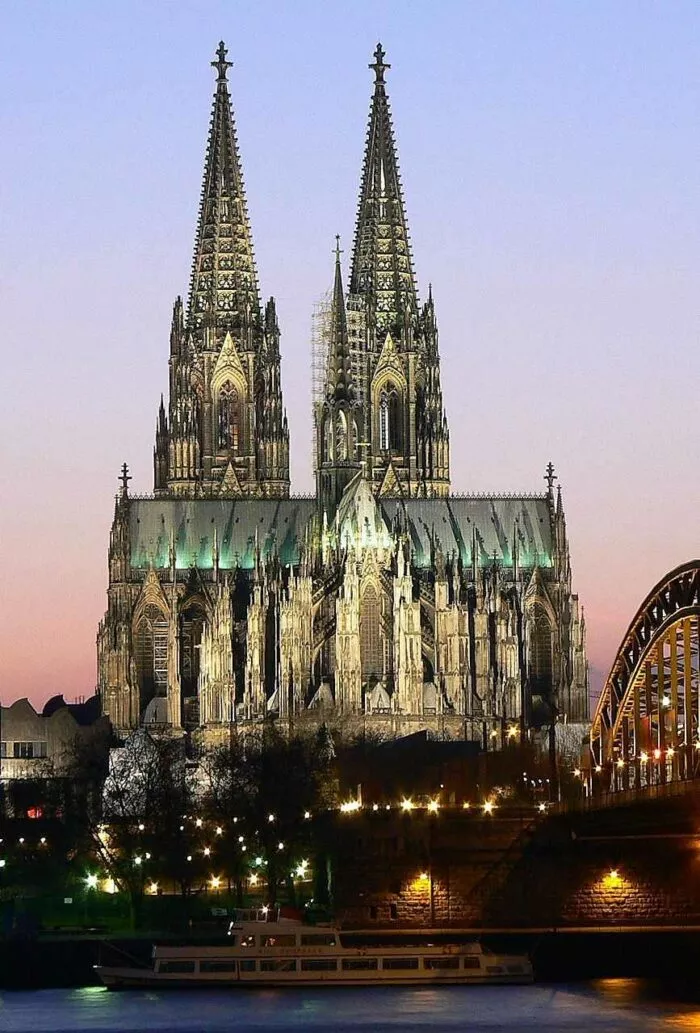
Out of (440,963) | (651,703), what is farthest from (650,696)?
(440,963)

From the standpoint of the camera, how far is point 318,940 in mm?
117438

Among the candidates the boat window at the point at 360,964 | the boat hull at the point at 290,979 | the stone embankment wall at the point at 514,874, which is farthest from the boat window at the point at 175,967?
the stone embankment wall at the point at 514,874

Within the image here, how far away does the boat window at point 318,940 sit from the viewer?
381 feet

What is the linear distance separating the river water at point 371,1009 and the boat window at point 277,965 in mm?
2329

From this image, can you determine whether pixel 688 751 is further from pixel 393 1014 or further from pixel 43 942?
pixel 43 942

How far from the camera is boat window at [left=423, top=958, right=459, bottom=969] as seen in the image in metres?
114

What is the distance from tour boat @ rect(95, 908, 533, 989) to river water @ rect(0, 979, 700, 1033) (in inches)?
48.4

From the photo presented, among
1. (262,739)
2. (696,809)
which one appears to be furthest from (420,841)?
(262,739)

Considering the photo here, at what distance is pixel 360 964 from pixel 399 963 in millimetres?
1515

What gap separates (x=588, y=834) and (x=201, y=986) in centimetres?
1413

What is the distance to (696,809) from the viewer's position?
9731 centimetres

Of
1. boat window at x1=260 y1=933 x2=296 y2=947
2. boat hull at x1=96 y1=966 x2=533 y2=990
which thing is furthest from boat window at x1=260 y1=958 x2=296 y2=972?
boat window at x1=260 y1=933 x2=296 y2=947

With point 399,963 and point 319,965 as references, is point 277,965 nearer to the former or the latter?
point 319,965

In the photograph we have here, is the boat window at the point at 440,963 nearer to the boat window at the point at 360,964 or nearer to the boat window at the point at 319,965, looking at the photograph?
the boat window at the point at 360,964
